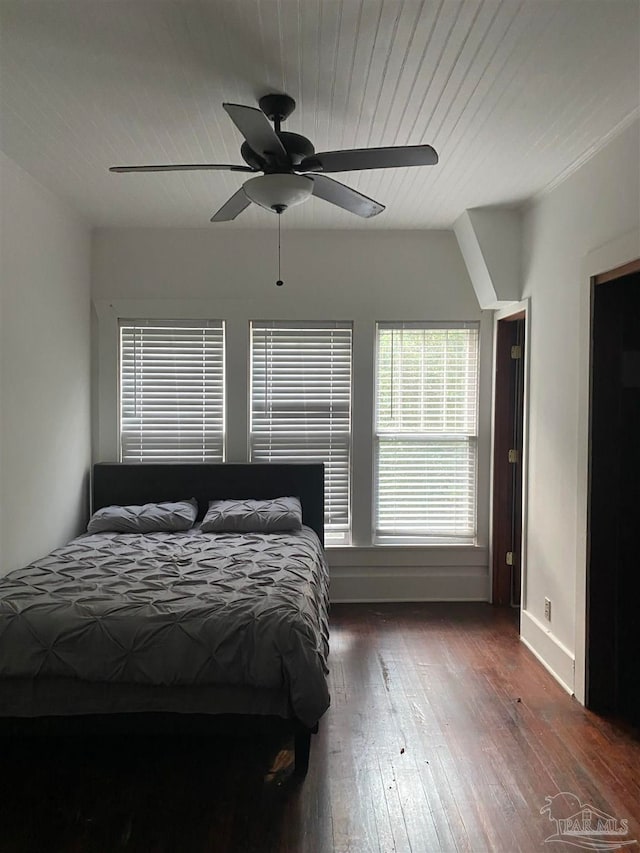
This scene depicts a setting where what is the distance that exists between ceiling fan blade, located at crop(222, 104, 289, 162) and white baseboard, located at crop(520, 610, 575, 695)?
285 cm

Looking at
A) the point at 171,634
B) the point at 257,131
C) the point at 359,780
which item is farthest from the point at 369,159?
the point at 359,780

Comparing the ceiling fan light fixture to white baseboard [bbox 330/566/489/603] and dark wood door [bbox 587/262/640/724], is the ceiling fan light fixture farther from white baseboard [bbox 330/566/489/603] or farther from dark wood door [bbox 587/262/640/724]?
white baseboard [bbox 330/566/489/603]

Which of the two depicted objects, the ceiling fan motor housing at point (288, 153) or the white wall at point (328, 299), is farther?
the white wall at point (328, 299)

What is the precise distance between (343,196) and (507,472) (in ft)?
8.57

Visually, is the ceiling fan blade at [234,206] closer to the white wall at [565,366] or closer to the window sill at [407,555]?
the white wall at [565,366]

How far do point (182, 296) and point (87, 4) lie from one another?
255 cm

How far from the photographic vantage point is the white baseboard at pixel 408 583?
4.50 metres

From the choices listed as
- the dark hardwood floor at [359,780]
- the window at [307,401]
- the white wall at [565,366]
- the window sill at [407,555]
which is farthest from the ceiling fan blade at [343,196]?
the window sill at [407,555]

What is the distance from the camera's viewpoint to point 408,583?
14.8 ft

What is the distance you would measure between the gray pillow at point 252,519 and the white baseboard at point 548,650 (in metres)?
1.59

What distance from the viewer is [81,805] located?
86.9 inches

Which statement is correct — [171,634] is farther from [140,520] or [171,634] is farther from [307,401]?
[307,401]

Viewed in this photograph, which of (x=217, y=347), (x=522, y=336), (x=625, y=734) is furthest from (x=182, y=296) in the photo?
(x=625, y=734)

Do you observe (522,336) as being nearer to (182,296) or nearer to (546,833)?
(182,296)
